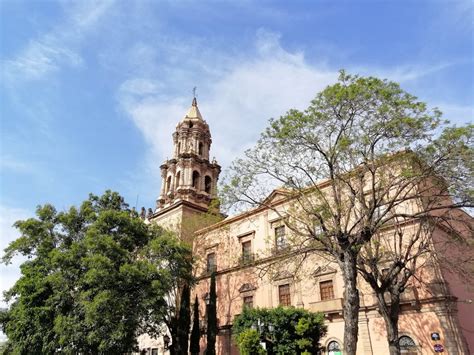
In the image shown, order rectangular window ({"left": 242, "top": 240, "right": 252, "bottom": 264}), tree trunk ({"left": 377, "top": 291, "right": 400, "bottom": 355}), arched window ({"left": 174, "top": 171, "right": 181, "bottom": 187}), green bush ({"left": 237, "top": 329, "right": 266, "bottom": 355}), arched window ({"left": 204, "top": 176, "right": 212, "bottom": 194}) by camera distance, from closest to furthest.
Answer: tree trunk ({"left": 377, "top": 291, "right": 400, "bottom": 355}) → green bush ({"left": 237, "top": 329, "right": 266, "bottom": 355}) → rectangular window ({"left": 242, "top": 240, "right": 252, "bottom": 264}) → arched window ({"left": 174, "top": 171, "right": 181, "bottom": 187}) → arched window ({"left": 204, "top": 176, "right": 212, "bottom": 194})

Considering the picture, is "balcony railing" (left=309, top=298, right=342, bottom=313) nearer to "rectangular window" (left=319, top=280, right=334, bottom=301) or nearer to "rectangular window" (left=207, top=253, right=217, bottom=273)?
"rectangular window" (left=319, top=280, right=334, bottom=301)

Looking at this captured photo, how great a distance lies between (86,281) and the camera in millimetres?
16656

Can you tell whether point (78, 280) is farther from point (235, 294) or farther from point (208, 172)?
point (208, 172)

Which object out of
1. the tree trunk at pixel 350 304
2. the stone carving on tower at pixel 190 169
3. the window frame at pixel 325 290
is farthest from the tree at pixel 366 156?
the stone carving on tower at pixel 190 169

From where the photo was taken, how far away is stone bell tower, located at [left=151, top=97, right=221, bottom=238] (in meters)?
29.2

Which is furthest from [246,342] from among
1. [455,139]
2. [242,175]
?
[455,139]

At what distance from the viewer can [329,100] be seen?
12.4 metres

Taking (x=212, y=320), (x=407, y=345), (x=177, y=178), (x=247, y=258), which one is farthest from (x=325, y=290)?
(x=177, y=178)

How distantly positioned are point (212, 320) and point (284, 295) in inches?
182

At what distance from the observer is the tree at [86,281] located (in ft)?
53.7

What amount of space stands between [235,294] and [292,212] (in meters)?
9.75

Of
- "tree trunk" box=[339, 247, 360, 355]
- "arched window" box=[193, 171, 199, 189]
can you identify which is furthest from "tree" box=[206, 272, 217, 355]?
"tree trunk" box=[339, 247, 360, 355]

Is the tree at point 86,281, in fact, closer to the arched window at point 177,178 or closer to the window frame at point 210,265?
the window frame at point 210,265

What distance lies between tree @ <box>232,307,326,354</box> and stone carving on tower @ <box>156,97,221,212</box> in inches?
566
